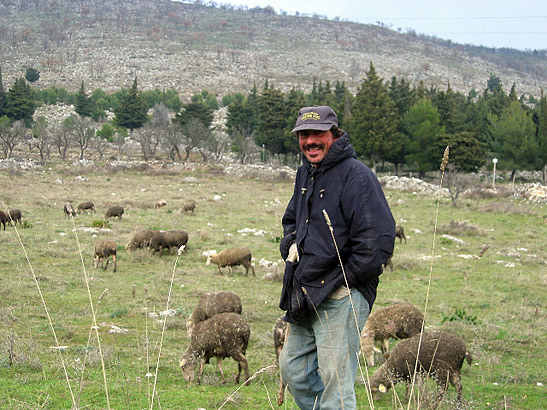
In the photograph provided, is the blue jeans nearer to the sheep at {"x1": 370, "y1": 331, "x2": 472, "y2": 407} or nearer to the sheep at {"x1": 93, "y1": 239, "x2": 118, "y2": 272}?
the sheep at {"x1": 370, "y1": 331, "x2": 472, "y2": 407}

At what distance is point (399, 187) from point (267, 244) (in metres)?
23.5

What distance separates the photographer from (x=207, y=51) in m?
131

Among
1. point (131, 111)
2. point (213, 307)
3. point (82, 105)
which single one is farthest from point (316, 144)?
point (82, 105)

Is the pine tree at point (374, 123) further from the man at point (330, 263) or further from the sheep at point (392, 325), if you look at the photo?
the man at point (330, 263)

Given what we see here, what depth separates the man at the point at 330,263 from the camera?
3617mm

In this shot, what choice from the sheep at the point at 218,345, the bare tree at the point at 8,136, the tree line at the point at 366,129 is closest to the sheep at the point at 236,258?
the sheep at the point at 218,345

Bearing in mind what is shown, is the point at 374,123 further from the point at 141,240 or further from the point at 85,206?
the point at 141,240

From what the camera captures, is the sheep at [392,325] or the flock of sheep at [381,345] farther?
→ the sheep at [392,325]

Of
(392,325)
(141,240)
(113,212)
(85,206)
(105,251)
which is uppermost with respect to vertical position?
(392,325)

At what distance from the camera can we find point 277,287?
13180 millimetres

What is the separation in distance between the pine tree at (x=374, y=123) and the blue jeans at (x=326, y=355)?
140 feet

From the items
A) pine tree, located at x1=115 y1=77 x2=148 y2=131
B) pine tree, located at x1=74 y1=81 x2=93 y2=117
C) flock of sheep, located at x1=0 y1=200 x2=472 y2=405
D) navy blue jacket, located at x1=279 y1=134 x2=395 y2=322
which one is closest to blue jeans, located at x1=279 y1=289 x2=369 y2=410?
navy blue jacket, located at x1=279 y1=134 x2=395 y2=322

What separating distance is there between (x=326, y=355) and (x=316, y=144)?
1.49 m

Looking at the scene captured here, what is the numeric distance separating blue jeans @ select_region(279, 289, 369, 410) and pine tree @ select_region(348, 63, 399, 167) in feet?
140
